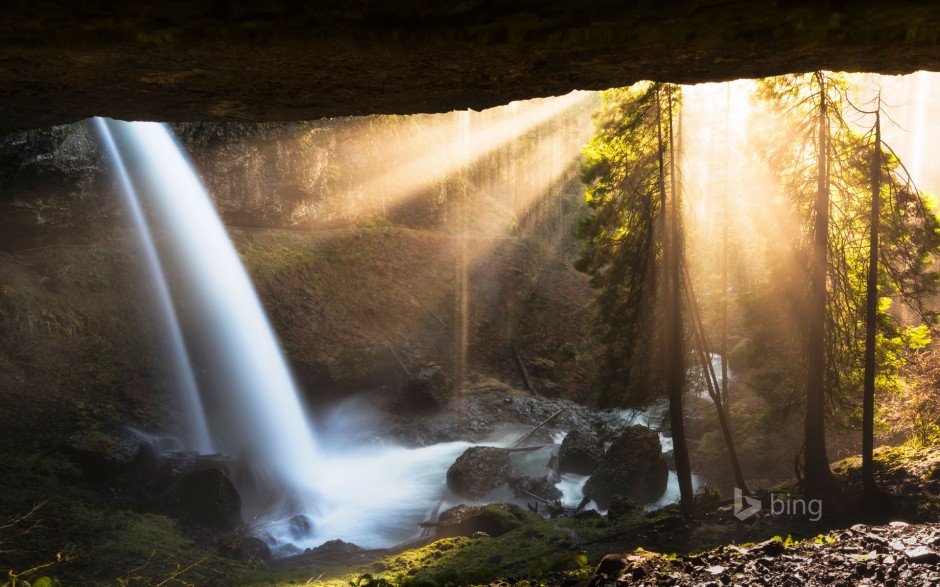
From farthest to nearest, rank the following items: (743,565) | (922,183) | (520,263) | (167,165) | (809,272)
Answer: (922,183)
(520,263)
(167,165)
(809,272)
(743,565)

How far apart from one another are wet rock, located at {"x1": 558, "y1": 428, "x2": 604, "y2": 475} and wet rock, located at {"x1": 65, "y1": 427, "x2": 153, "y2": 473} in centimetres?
1121

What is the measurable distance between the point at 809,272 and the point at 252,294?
59.9 feet

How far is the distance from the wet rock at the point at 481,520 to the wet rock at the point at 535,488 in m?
2.24

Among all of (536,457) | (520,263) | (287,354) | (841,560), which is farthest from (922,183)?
(841,560)

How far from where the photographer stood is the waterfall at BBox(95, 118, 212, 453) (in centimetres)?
1928

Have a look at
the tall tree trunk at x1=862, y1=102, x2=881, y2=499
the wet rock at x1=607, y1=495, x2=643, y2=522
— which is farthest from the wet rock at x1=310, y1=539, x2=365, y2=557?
the tall tree trunk at x1=862, y1=102, x2=881, y2=499

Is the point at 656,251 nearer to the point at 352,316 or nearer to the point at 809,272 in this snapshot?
the point at 809,272

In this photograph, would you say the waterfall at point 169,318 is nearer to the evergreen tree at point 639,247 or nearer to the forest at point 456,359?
the forest at point 456,359

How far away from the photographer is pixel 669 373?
12102 millimetres

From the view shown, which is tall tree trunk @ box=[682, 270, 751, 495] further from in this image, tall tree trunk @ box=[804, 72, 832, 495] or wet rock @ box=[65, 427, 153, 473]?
wet rock @ box=[65, 427, 153, 473]

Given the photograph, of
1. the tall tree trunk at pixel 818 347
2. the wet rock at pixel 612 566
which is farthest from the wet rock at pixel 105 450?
the tall tree trunk at pixel 818 347

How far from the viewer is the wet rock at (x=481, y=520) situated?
42.3ft

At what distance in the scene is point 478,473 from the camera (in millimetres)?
16875

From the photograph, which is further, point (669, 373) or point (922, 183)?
point (922, 183)
